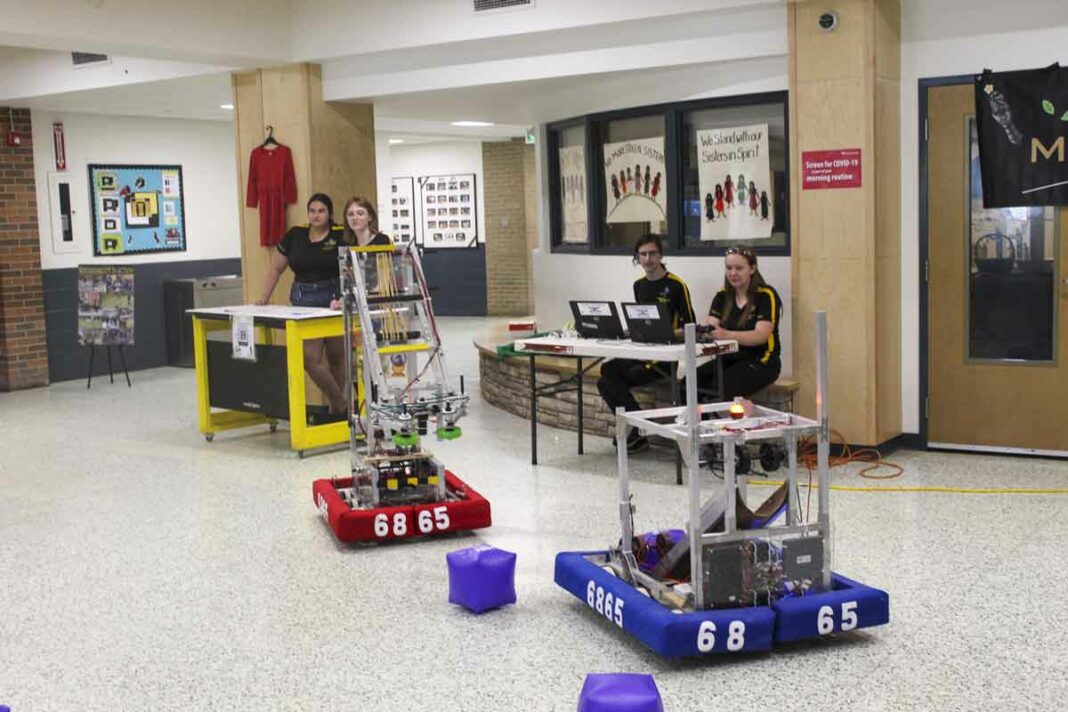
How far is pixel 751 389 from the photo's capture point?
22.6ft

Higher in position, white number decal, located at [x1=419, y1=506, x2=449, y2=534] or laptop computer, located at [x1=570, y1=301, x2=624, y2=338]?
laptop computer, located at [x1=570, y1=301, x2=624, y2=338]

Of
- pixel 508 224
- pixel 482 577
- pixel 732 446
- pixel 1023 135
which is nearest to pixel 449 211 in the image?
pixel 508 224

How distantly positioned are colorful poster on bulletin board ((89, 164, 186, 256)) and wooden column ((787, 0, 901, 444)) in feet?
25.0

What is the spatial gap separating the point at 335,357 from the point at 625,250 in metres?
2.14

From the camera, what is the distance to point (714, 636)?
390 cm

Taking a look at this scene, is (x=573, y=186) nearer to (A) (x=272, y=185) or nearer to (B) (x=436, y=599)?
(A) (x=272, y=185)

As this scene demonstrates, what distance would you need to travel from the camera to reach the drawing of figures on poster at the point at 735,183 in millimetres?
7547

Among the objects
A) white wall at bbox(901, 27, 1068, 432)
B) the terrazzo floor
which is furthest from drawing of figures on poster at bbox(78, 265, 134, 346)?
white wall at bbox(901, 27, 1068, 432)

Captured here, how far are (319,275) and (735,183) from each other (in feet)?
9.26

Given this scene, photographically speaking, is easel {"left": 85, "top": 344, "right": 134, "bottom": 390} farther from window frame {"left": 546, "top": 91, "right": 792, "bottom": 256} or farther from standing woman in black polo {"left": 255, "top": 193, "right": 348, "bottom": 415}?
window frame {"left": 546, "top": 91, "right": 792, "bottom": 256}

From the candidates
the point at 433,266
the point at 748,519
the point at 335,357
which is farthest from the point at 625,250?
the point at 433,266

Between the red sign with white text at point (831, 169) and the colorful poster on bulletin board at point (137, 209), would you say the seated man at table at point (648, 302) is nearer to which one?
the red sign with white text at point (831, 169)

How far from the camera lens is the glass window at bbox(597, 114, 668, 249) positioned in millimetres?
8125

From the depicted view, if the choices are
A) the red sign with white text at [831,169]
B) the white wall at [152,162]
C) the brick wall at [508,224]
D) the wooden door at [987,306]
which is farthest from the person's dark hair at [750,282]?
the brick wall at [508,224]
